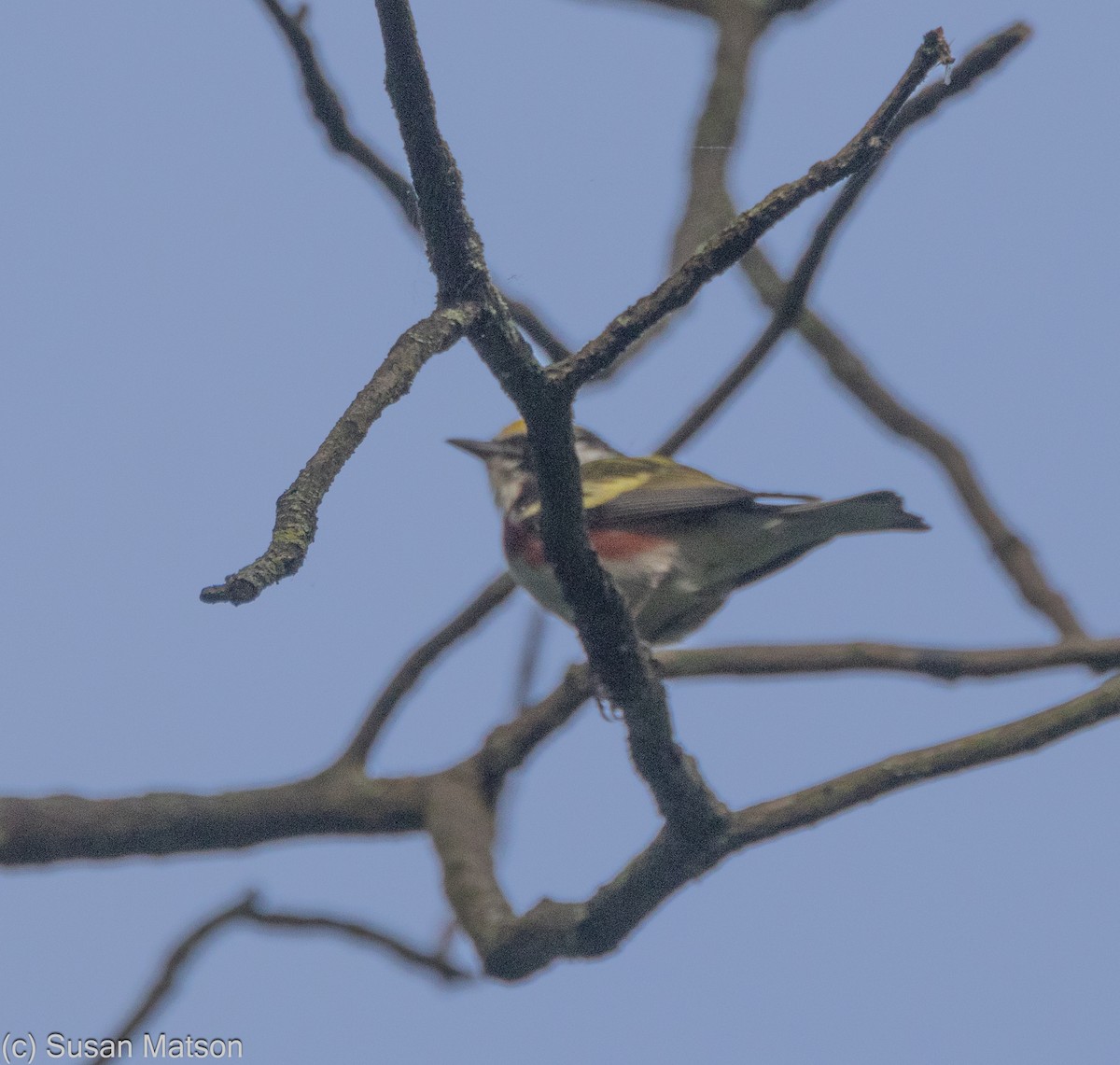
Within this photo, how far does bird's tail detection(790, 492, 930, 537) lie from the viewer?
15.6 ft

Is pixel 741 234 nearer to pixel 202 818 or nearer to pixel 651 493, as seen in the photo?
pixel 651 493

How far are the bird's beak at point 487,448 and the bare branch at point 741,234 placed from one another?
3.73 metres

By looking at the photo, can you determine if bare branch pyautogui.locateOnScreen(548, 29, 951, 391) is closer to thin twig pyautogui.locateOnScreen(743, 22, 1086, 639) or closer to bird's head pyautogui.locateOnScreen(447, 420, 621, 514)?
thin twig pyautogui.locateOnScreen(743, 22, 1086, 639)

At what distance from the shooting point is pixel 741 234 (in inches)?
98.2

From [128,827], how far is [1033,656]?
3.22 metres

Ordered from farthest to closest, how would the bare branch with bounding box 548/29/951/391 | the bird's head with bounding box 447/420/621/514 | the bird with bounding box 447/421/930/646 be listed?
the bird's head with bounding box 447/420/621/514 < the bird with bounding box 447/421/930/646 < the bare branch with bounding box 548/29/951/391

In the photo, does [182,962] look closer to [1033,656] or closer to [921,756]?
[921,756]

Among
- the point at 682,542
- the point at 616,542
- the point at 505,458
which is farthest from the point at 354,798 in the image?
the point at 505,458

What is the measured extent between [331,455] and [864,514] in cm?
320

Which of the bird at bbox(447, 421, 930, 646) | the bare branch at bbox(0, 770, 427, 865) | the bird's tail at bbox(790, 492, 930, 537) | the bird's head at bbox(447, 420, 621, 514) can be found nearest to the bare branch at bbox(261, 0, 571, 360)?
the bird at bbox(447, 421, 930, 646)

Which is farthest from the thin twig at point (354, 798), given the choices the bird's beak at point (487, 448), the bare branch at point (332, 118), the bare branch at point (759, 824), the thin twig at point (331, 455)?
the thin twig at point (331, 455)

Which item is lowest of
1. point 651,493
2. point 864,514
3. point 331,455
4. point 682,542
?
point 331,455

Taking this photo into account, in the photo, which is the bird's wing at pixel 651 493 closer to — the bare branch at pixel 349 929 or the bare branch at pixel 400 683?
the bare branch at pixel 400 683

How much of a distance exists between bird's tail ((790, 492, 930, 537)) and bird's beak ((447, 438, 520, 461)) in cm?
184
